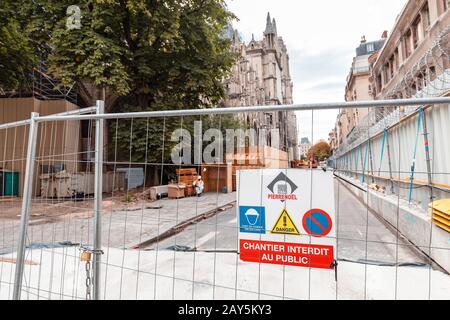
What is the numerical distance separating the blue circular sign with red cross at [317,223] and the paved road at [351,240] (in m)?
1.58

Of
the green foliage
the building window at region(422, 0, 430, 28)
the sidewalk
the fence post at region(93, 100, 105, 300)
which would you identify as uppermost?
the building window at region(422, 0, 430, 28)

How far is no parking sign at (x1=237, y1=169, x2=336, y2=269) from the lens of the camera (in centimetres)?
218

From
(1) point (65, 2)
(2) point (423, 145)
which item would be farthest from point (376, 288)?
(1) point (65, 2)

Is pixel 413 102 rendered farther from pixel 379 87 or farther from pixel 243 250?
pixel 379 87

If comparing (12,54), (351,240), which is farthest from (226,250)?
(12,54)

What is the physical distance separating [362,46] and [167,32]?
54203 mm

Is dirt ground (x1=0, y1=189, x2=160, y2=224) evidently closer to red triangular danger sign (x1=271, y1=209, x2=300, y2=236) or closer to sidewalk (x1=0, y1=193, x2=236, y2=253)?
sidewalk (x1=0, y1=193, x2=236, y2=253)

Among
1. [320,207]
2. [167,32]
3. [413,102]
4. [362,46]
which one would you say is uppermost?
[362,46]

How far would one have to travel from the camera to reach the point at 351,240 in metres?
5.92

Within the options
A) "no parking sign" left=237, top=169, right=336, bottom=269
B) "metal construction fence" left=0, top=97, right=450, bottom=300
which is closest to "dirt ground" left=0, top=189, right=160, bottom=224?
"metal construction fence" left=0, top=97, right=450, bottom=300

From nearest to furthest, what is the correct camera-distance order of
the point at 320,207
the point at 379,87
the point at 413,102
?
the point at 413,102 < the point at 320,207 < the point at 379,87

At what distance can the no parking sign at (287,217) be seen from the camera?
7.14 ft

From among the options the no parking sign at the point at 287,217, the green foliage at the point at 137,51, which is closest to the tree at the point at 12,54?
the green foliage at the point at 137,51
